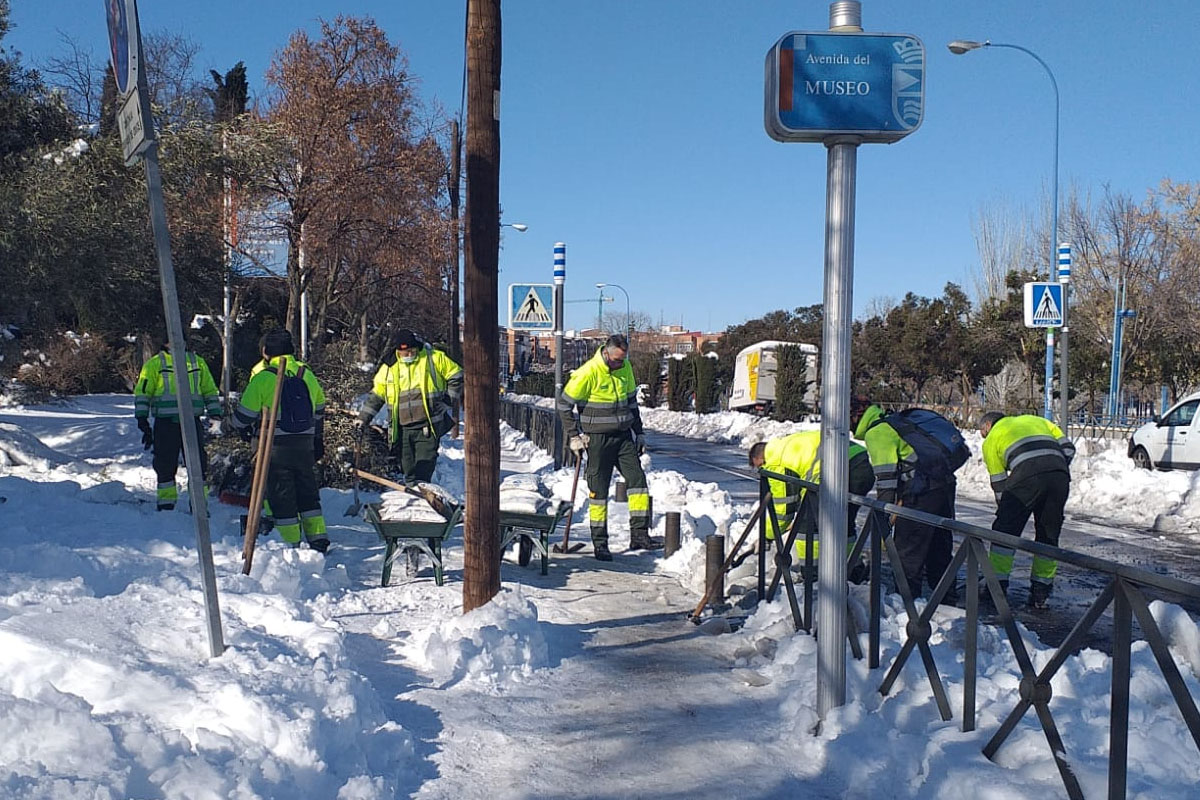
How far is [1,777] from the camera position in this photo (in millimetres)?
2746

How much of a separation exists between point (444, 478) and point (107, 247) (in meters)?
4.97

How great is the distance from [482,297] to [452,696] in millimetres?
2245

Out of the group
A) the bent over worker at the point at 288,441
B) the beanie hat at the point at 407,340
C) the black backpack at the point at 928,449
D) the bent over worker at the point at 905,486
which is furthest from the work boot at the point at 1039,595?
the beanie hat at the point at 407,340

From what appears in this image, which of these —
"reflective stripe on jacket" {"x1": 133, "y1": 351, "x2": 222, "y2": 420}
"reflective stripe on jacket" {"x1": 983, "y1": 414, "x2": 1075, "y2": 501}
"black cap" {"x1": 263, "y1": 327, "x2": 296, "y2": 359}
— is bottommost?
"reflective stripe on jacket" {"x1": 983, "y1": 414, "x2": 1075, "y2": 501}

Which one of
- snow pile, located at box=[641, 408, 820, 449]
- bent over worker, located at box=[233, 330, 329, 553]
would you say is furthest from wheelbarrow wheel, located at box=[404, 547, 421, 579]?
snow pile, located at box=[641, 408, 820, 449]

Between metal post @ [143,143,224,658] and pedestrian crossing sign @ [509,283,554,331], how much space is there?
1028 cm

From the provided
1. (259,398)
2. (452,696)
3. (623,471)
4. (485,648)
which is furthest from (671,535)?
(452,696)

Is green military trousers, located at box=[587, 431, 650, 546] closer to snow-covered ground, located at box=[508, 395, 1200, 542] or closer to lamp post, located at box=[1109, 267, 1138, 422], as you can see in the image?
snow-covered ground, located at box=[508, 395, 1200, 542]

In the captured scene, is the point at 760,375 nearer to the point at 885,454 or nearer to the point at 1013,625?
the point at 885,454

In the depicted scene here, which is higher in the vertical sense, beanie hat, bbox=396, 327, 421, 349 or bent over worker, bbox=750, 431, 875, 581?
beanie hat, bbox=396, 327, 421, 349

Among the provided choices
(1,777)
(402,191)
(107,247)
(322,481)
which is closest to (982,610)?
(1,777)

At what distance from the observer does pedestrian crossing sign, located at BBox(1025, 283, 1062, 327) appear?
15.1m

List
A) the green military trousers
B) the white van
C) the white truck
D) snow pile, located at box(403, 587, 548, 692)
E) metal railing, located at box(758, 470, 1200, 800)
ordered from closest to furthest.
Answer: metal railing, located at box(758, 470, 1200, 800)
snow pile, located at box(403, 587, 548, 692)
the green military trousers
the white van
the white truck

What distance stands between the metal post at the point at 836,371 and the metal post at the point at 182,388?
2611 mm
